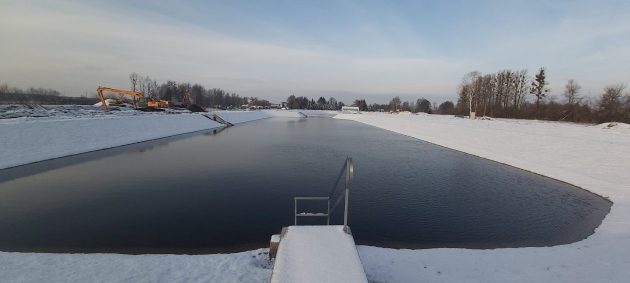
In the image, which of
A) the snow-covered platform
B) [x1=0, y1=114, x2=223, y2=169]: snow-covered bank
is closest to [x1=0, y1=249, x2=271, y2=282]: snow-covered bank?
the snow-covered platform

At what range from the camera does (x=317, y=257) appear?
249 inches

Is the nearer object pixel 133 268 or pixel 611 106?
pixel 133 268

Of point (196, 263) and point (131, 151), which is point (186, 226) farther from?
point (131, 151)

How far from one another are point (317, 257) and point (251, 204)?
6.99 metres

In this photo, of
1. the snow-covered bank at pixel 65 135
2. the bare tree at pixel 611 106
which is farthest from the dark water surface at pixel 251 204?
the bare tree at pixel 611 106

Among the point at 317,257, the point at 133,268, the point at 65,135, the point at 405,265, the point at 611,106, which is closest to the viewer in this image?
the point at 317,257

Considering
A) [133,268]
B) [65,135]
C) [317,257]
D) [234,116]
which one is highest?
[234,116]

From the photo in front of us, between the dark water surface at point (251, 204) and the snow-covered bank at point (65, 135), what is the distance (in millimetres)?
1643

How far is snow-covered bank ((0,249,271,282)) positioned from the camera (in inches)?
277

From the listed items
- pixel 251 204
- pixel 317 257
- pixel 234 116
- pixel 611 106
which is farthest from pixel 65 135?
pixel 611 106

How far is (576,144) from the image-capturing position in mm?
24078

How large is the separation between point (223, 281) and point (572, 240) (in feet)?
A: 34.4

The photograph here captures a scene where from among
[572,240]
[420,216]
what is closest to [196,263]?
[420,216]

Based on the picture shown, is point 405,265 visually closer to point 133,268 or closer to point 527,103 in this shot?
point 133,268
